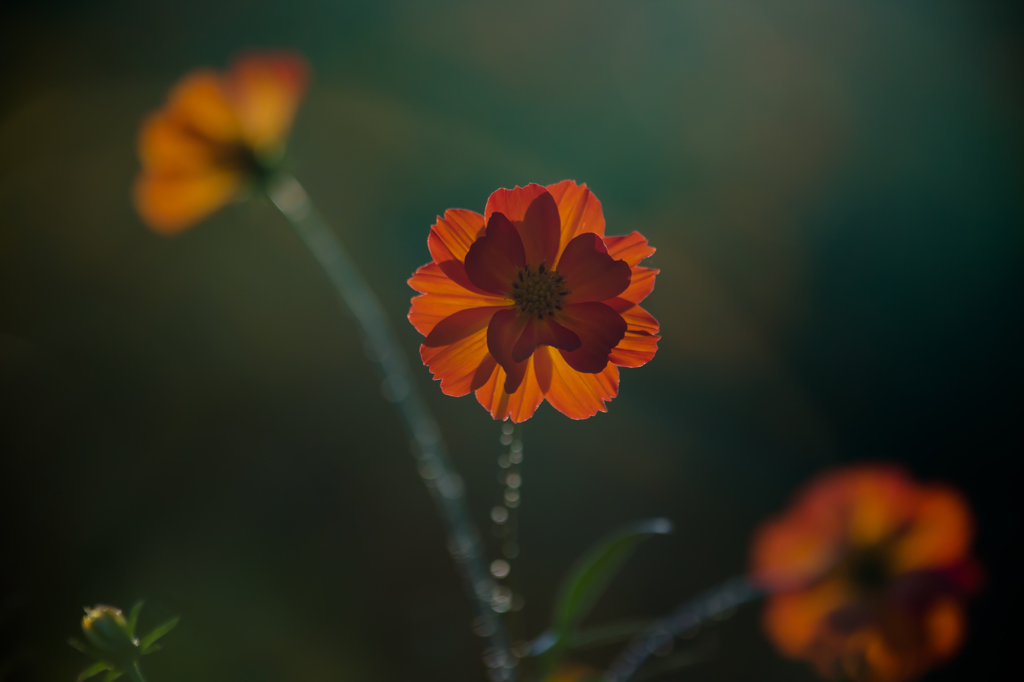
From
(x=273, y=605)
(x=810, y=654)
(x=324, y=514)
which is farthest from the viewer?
(x=324, y=514)

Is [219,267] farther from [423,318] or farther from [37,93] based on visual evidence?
[423,318]

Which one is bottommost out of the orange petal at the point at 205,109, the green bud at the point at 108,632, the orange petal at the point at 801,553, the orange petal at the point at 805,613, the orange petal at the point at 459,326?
the orange petal at the point at 805,613

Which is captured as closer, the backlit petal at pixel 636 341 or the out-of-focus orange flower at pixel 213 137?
the backlit petal at pixel 636 341

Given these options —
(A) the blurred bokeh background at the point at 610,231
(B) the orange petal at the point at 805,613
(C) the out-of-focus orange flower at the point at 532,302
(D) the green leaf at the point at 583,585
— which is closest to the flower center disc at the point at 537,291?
(C) the out-of-focus orange flower at the point at 532,302

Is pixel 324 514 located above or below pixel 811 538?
above

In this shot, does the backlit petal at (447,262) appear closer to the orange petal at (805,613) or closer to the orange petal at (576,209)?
the orange petal at (576,209)

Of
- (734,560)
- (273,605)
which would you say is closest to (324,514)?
(273,605)

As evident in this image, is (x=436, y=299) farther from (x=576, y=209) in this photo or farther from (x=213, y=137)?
(x=213, y=137)
